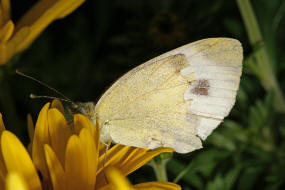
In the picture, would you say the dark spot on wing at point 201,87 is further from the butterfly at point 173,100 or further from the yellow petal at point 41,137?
the yellow petal at point 41,137

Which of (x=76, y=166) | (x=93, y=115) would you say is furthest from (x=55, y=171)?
(x=93, y=115)

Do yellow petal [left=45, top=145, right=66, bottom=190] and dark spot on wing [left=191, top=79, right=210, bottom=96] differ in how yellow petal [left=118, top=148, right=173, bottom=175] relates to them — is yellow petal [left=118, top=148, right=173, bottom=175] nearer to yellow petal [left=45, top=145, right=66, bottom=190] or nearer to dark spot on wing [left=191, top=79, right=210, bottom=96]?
yellow petal [left=45, top=145, right=66, bottom=190]

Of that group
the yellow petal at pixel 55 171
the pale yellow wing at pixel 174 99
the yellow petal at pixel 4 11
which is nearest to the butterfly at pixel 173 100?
the pale yellow wing at pixel 174 99

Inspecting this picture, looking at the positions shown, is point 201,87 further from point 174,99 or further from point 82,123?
point 82,123

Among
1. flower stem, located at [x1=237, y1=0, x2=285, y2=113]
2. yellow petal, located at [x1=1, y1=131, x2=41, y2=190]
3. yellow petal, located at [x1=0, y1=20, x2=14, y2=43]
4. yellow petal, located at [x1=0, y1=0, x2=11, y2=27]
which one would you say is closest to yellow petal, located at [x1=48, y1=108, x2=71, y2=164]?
yellow petal, located at [x1=1, y1=131, x2=41, y2=190]

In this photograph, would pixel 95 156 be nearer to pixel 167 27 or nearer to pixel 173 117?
pixel 173 117

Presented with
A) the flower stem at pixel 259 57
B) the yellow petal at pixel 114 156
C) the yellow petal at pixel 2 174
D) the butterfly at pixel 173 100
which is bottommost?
the yellow petal at pixel 2 174

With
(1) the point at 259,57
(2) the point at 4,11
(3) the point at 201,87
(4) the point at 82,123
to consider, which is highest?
(2) the point at 4,11
